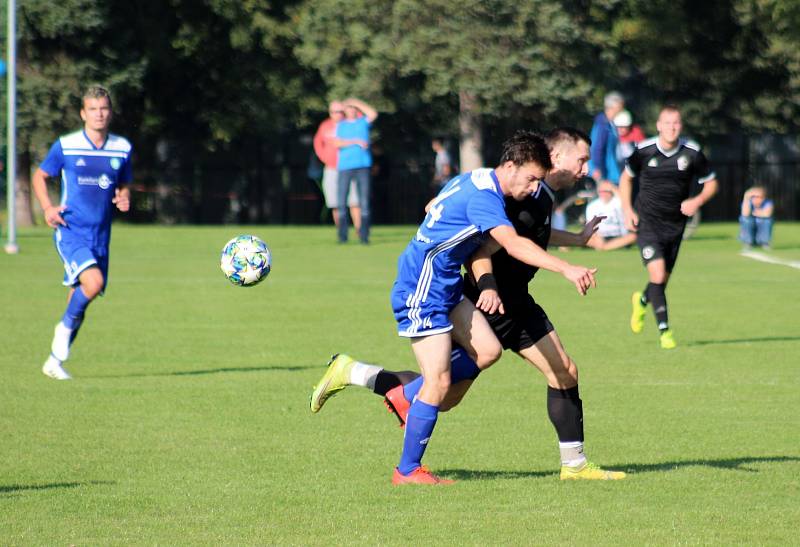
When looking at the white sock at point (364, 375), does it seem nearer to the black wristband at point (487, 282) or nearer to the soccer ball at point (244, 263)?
the black wristband at point (487, 282)

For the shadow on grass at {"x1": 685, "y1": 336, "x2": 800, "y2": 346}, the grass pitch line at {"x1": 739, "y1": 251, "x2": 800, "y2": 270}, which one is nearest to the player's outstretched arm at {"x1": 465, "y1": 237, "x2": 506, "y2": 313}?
the shadow on grass at {"x1": 685, "y1": 336, "x2": 800, "y2": 346}

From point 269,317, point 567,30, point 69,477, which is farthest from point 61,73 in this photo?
point 69,477

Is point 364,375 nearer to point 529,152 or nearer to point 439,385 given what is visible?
point 439,385

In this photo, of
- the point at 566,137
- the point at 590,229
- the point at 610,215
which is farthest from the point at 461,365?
the point at 610,215

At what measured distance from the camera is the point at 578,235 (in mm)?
8070

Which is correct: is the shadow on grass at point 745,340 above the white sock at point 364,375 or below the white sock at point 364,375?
below

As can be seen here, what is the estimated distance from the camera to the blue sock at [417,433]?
758cm

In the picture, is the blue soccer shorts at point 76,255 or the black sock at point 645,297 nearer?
the blue soccer shorts at point 76,255

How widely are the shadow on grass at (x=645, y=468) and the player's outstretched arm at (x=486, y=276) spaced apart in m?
0.91

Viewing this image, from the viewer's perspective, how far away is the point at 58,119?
123 feet

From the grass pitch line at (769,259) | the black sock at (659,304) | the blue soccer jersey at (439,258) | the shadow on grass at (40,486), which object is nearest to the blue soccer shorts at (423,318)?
the blue soccer jersey at (439,258)

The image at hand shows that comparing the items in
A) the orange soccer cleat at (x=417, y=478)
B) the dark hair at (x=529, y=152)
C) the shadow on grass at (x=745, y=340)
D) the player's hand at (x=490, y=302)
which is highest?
the dark hair at (x=529, y=152)

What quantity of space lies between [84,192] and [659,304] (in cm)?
534

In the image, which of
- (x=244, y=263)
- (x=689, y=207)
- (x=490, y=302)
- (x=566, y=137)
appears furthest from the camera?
(x=689, y=207)
